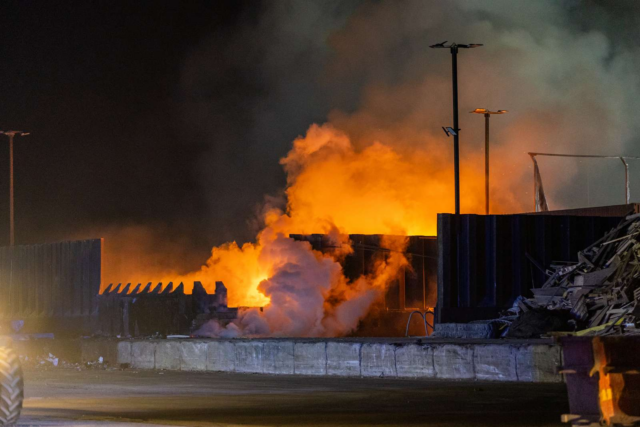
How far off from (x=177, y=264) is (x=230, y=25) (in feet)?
40.2

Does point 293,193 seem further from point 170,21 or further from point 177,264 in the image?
point 170,21

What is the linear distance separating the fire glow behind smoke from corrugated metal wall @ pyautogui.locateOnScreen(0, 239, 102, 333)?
14.5ft

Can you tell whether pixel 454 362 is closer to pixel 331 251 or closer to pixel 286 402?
pixel 286 402

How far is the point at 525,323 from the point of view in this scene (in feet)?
72.6

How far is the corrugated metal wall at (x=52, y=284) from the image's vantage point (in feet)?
100

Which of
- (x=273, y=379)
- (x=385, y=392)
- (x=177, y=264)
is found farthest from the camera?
(x=177, y=264)

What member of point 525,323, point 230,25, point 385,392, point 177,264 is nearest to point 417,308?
point 525,323

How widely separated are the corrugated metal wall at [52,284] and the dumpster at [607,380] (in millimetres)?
20296

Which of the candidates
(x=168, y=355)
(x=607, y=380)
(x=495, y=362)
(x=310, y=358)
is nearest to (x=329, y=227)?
(x=168, y=355)

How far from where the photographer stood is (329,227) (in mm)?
34125

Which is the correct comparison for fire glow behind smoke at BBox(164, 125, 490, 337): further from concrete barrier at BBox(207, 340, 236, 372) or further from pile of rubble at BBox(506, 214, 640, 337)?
pile of rubble at BBox(506, 214, 640, 337)

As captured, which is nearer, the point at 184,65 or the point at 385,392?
the point at 385,392

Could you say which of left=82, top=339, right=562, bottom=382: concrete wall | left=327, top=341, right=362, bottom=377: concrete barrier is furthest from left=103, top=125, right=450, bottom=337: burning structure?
left=327, top=341, right=362, bottom=377: concrete barrier

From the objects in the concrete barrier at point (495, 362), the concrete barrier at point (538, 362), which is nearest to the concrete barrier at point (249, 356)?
the concrete barrier at point (495, 362)
